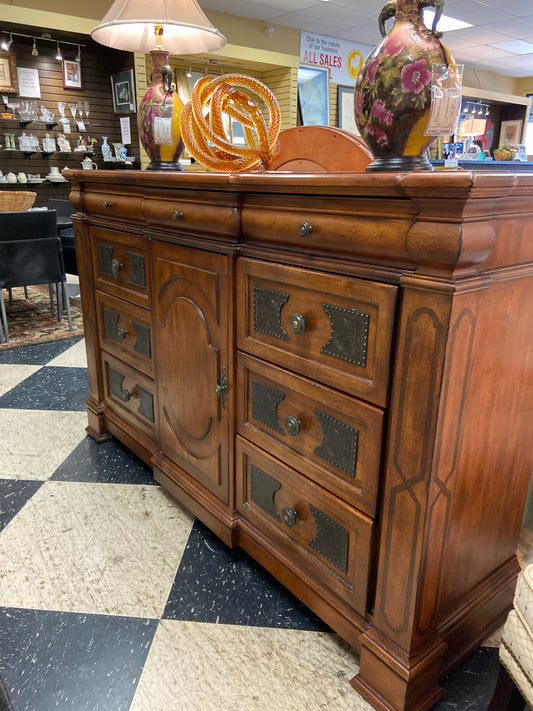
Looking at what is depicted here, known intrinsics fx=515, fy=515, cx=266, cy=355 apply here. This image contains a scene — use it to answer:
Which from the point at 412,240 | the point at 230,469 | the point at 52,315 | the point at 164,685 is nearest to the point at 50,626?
the point at 164,685

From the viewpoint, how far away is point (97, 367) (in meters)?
2.12

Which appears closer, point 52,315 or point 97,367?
A: point 97,367

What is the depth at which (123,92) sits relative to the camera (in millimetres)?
5961

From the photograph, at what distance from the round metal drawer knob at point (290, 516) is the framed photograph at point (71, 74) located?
619cm

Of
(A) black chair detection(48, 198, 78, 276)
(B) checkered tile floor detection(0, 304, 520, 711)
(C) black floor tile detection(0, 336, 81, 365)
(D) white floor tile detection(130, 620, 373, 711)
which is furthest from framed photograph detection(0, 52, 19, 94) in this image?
(D) white floor tile detection(130, 620, 373, 711)

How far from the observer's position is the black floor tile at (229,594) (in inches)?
50.6

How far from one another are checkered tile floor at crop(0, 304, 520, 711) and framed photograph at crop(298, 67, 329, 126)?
24.7 feet

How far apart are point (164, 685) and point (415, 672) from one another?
0.53 meters

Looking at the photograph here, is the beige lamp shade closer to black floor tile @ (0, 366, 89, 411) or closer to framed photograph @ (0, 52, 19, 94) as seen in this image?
black floor tile @ (0, 366, 89, 411)

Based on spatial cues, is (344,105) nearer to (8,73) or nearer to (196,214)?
(8,73)

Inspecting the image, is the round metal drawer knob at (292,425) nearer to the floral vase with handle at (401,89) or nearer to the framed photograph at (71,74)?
the floral vase with handle at (401,89)

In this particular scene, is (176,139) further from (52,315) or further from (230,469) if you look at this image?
(52,315)

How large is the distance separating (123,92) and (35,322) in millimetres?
3409

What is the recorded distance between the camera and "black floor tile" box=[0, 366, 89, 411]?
8.33 ft
